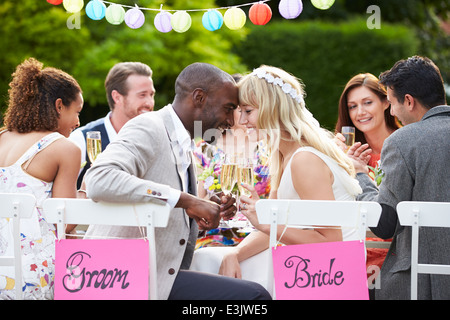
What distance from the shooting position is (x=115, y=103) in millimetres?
5727

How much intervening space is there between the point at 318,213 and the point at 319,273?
0.26 metres

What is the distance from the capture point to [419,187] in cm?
298

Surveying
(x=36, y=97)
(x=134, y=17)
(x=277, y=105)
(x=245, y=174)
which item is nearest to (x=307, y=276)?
(x=245, y=174)

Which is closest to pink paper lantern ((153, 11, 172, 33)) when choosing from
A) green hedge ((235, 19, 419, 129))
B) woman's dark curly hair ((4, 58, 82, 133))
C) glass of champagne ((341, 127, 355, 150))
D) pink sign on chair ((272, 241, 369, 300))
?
woman's dark curly hair ((4, 58, 82, 133))

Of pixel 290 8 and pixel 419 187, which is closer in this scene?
pixel 419 187

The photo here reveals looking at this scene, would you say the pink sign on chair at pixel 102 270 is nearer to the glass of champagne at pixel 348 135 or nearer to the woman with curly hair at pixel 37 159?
the woman with curly hair at pixel 37 159

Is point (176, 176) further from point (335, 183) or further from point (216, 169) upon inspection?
point (216, 169)

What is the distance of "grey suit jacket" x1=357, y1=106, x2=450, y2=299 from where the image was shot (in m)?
2.94

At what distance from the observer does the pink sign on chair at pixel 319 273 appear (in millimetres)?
2496
